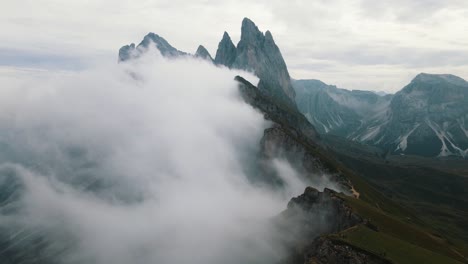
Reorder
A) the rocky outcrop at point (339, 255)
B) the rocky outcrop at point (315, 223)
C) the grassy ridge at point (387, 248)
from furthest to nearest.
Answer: the rocky outcrop at point (315, 223)
the grassy ridge at point (387, 248)
the rocky outcrop at point (339, 255)

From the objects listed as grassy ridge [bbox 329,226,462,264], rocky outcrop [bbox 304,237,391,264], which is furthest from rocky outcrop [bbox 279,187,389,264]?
grassy ridge [bbox 329,226,462,264]

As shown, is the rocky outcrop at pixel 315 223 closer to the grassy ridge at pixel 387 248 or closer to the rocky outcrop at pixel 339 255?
the rocky outcrop at pixel 339 255

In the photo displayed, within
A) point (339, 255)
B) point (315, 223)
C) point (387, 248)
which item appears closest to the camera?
point (339, 255)

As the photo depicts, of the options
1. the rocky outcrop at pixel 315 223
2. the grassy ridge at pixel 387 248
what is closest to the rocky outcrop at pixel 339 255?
the rocky outcrop at pixel 315 223

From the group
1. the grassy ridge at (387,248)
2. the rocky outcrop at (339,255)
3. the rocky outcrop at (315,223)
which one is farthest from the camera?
the rocky outcrop at (315,223)

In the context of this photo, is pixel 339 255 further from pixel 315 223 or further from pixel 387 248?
pixel 315 223

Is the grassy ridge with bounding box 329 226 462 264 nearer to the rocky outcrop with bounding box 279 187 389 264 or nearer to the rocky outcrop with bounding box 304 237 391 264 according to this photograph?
the rocky outcrop with bounding box 304 237 391 264

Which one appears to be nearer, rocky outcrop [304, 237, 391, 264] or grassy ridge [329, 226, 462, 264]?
rocky outcrop [304, 237, 391, 264]

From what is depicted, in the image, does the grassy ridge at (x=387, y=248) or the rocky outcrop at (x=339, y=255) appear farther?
the grassy ridge at (x=387, y=248)

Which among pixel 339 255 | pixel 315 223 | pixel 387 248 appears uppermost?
pixel 339 255

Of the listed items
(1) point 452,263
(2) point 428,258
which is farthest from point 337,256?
(1) point 452,263

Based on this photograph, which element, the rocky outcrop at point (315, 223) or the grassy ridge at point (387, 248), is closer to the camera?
the grassy ridge at point (387, 248)

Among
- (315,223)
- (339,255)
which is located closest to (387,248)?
(339,255)
